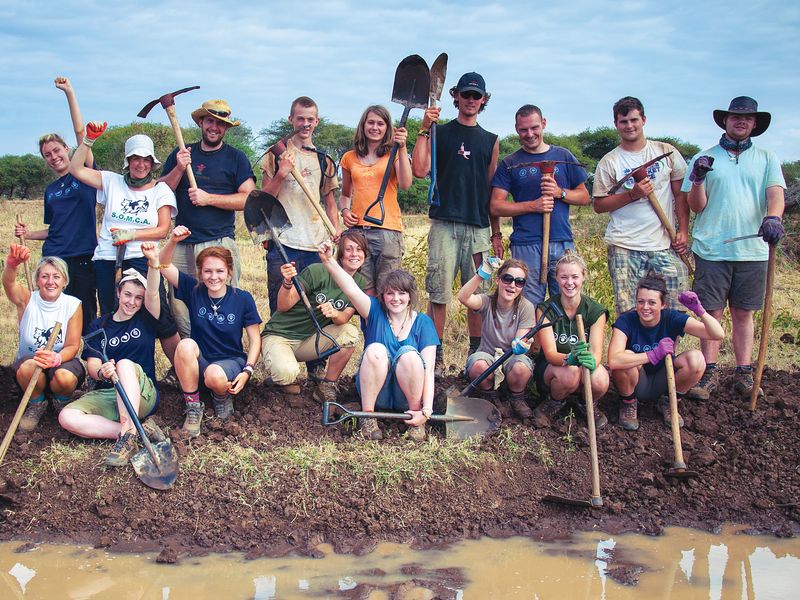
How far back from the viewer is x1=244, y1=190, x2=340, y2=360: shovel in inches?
229

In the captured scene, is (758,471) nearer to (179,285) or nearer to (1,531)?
(179,285)

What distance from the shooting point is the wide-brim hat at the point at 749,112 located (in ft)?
19.5

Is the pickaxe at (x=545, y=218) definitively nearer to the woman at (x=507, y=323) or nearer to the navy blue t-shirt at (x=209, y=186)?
the woman at (x=507, y=323)

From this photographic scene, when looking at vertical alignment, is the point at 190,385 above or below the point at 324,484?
above

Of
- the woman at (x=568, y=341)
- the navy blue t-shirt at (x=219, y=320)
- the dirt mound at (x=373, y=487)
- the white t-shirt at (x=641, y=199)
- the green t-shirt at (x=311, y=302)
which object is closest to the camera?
the dirt mound at (x=373, y=487)

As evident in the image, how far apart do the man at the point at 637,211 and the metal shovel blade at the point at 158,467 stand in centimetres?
329

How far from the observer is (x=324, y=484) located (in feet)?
Answer: 16.8

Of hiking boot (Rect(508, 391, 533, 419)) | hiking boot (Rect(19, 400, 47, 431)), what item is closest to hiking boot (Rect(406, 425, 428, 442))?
hiking boot (Rect(508, 391, 533, 419))

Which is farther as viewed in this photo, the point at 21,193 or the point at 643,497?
the point at 21,193

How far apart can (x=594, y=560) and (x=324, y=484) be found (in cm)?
160

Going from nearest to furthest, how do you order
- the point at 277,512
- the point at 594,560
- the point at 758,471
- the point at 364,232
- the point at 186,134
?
the point at 594,560 → the point at 277,512 → the point at 758,471 → the point at 364,232 → the point at 186,134

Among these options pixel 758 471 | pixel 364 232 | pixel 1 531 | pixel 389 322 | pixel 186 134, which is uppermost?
pixel 186 134

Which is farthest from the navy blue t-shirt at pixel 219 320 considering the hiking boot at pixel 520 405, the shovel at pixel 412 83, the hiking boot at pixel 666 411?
the hiking boot at pixel 666 411

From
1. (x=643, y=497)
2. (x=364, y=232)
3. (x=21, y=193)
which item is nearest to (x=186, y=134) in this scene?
(x=21, y=193)
